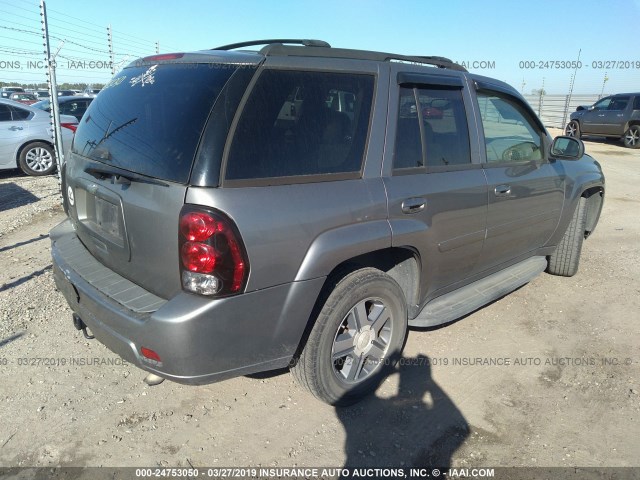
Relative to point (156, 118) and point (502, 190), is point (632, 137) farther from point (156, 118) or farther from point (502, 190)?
point (156, 118)

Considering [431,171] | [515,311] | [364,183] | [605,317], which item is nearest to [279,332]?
[364,183]

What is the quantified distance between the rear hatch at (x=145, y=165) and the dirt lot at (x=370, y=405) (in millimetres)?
867

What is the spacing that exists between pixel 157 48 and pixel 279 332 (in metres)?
12.1

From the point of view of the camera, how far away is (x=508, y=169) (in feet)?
11.8

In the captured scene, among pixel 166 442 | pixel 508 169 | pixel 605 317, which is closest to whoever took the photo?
pixel 166 442

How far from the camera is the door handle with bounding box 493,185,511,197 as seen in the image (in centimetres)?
342

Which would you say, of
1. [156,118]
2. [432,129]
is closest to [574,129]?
[432,129]

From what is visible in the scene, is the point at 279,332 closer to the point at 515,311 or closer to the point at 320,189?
the point at 320,189

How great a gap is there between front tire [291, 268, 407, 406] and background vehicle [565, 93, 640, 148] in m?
16.8

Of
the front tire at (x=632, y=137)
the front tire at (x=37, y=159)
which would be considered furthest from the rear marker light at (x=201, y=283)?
the front tire at (x=632, y=137)

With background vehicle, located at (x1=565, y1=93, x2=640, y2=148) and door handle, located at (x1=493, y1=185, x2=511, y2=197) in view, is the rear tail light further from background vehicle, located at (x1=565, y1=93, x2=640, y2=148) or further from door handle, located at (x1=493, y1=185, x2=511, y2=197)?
background vehicle, located at (x1=565, y1=93, x2=640, y2=148)

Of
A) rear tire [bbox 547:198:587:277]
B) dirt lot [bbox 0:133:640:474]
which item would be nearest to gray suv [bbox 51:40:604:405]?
dirt lot [bbox 0:133:640:474]

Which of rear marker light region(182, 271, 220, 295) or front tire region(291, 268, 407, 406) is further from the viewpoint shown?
front tire region(291, 268, 407, 406)

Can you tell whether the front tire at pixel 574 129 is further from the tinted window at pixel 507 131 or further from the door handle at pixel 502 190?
the door handle at pixel 502 190
